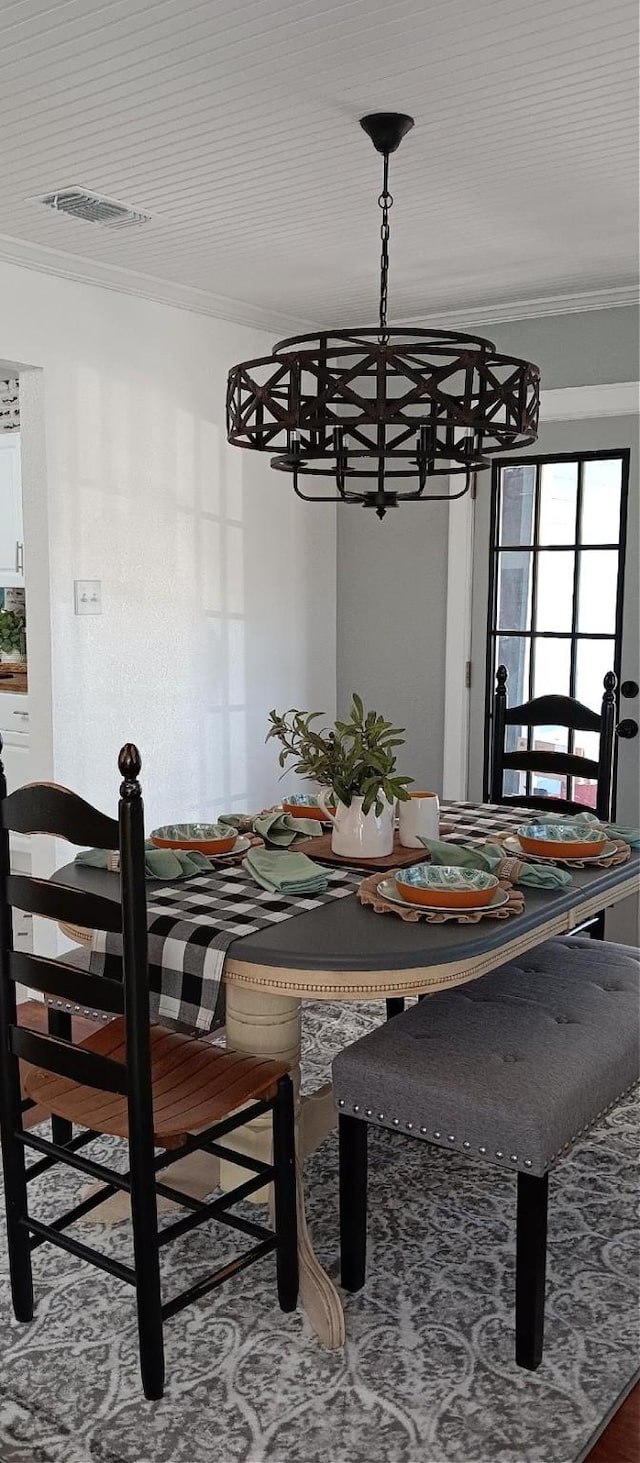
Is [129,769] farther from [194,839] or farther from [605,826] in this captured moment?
[605,826]

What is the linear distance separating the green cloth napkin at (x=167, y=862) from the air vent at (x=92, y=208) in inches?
69.1

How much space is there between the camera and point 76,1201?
8.80 feet

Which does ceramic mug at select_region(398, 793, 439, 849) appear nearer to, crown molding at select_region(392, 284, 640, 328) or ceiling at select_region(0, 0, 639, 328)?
ceiling at select_region(0, 0, 639, 328)

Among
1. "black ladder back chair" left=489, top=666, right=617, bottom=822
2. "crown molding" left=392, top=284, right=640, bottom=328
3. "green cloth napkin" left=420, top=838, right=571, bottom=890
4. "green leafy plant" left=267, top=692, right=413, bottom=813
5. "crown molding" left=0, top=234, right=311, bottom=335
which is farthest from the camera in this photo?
"crown molding" left=392, top=284, right=640, bottom=328

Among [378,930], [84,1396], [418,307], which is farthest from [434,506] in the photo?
[84,1396]

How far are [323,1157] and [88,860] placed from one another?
966 millimetres

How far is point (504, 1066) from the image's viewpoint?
7.14 ft

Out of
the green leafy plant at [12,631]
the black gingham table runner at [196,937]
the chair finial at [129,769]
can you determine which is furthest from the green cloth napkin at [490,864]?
the green leafy plant at [12,631]

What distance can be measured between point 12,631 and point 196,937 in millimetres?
4260

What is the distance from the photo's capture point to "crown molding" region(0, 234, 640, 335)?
3.70 metres

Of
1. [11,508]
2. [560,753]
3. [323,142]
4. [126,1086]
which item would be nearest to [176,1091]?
[126,1086]

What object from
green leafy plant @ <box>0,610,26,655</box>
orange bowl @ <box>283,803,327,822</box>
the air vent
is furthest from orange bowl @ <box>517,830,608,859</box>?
green leafy plant @ <box>0,610,26,655</box>

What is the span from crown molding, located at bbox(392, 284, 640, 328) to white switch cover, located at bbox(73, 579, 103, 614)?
66.4 inches

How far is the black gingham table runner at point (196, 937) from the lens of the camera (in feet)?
6.82
